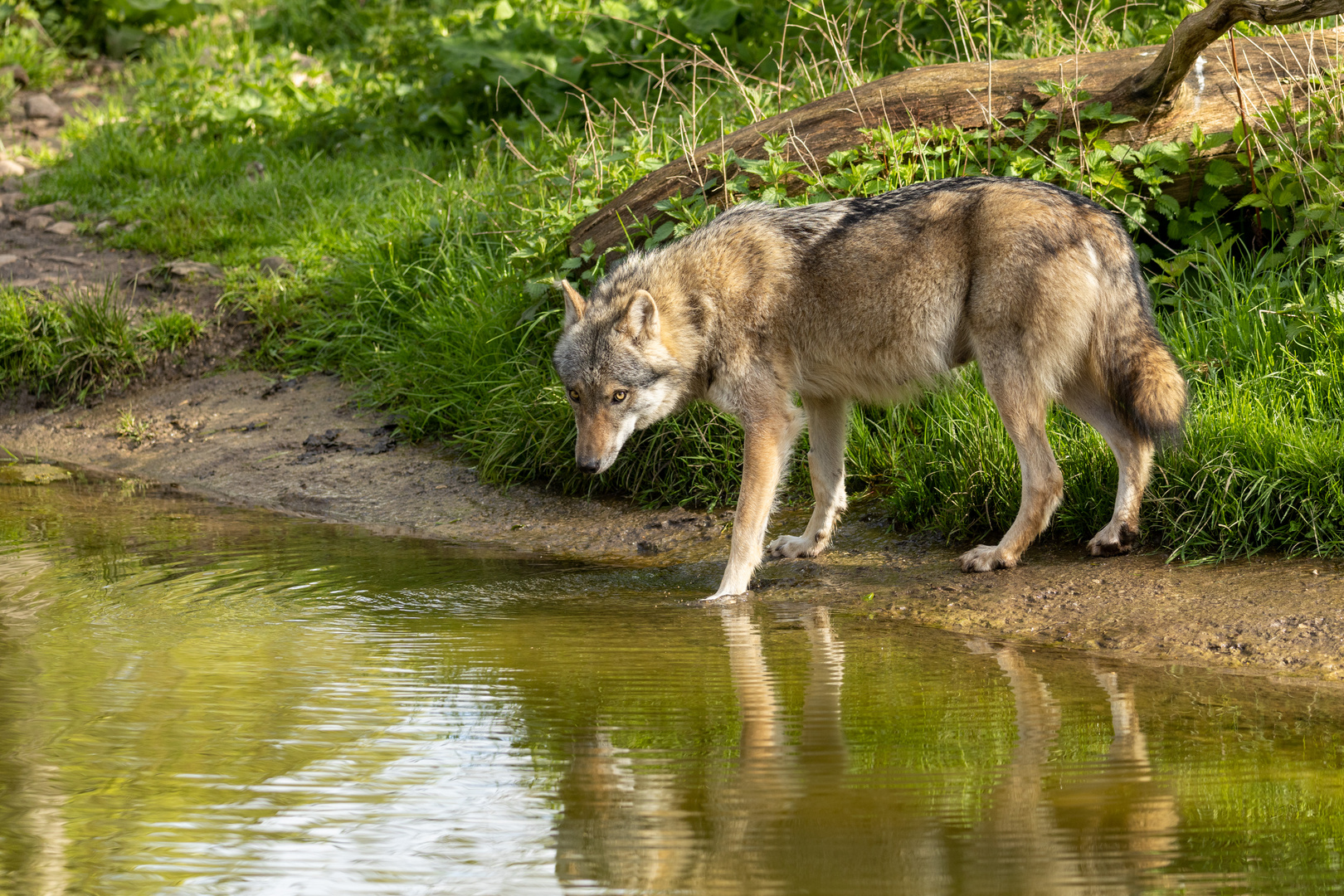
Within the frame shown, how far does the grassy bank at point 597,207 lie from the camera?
5.43 m

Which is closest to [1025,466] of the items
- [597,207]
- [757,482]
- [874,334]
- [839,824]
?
[874,334]

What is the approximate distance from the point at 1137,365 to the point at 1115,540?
0.74 meters

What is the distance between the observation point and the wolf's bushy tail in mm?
4910

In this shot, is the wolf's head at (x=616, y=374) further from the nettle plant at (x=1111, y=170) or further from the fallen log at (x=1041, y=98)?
the fallen log at (x=1041, y=98)

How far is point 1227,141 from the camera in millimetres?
6395

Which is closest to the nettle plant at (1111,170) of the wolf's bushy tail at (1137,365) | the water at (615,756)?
the wolf's bushy tail at (1137,365)

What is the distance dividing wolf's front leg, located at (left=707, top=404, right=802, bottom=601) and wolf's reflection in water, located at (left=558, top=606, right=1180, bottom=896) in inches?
69.9

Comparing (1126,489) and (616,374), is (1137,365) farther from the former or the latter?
(616,374)

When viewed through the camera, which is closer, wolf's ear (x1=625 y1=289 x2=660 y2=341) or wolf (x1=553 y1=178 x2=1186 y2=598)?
wolf (x1=553 y1=178 x2=1186 y2=598)

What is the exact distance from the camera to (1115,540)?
5.06m

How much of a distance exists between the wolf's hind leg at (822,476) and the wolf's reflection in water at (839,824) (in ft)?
7.58

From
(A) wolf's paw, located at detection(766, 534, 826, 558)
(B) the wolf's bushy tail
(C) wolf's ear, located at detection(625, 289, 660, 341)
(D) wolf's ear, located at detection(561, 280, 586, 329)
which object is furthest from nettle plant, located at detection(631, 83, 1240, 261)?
(A) wolf's paw, located at detection(766, 534, 826, 558)

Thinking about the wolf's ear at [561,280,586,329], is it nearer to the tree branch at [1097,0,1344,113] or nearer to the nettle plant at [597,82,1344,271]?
the nettle plant at [597,82,1344,271]

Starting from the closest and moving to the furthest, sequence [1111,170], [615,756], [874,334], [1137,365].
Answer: [615,756], [1137,365], [874,334], [1111,170]
